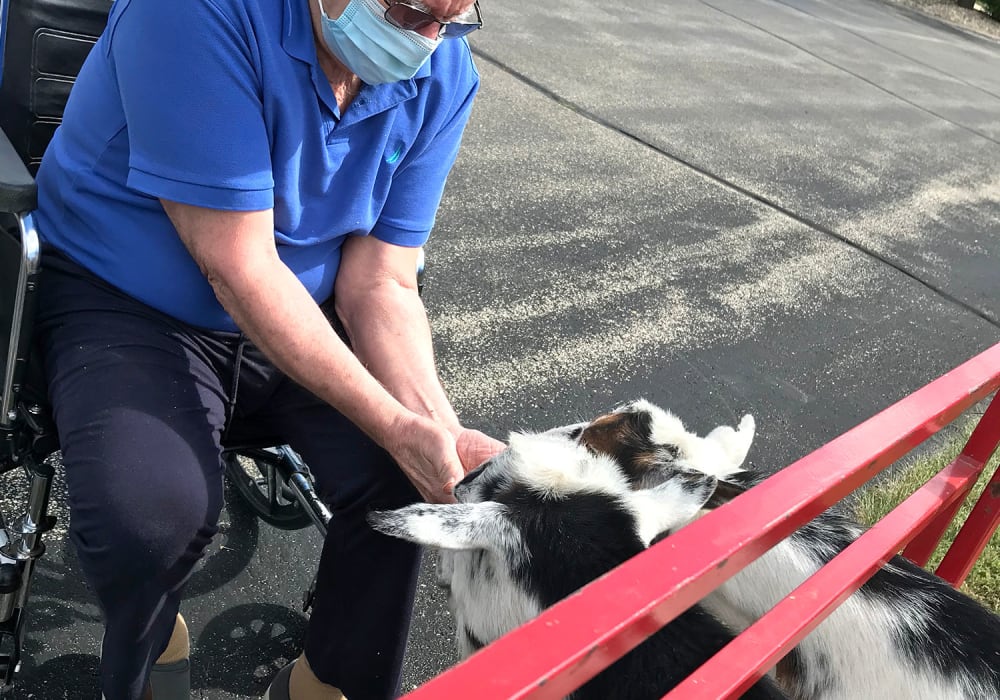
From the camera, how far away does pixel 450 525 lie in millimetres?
1435

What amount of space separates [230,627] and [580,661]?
1966 millimetres

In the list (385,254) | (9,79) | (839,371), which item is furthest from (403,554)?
(839,371)

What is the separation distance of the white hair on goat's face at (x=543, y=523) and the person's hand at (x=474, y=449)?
17cm

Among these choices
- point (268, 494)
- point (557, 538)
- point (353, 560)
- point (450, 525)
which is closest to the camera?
point (450, 525)

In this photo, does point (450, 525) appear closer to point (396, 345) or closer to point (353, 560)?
point (353, 560)

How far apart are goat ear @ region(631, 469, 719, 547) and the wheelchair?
97 centimetres

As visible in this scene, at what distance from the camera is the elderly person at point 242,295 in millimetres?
1785

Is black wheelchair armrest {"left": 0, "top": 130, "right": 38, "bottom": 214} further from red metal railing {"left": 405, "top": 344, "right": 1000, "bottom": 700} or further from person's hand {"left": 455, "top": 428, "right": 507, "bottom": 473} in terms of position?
red metal railing {"left": 405, "top": 344, "right": 1000, "bottom": 700}

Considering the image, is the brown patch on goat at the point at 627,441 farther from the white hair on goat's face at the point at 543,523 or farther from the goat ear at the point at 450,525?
the goat ear at the point at 450,525

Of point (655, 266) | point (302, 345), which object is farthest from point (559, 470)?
point (655, 266)

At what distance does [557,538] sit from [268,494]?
4.91 feet

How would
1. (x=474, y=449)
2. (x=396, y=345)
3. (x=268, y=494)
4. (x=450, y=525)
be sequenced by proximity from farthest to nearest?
(x=268, y=494) < (x=396, y=345) < (x=474, y=449) < (x=450, y=525)

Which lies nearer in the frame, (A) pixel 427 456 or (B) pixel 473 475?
(B) pixel 473 475

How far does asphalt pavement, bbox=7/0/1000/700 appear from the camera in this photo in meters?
2.78
